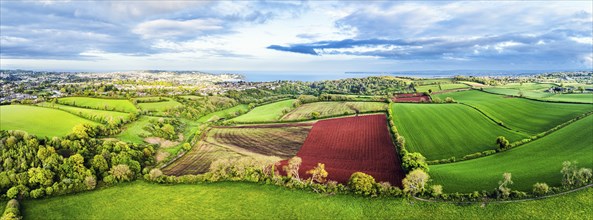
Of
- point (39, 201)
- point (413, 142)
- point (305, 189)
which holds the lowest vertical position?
point (39, 201)

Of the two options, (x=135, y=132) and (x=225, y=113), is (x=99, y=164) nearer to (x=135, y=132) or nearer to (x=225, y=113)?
(x=135, y=132)

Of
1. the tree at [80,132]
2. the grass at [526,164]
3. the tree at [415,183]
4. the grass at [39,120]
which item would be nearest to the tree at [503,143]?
the grass at [526,164]

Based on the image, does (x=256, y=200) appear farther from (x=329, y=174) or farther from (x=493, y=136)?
(x=493, y=136)

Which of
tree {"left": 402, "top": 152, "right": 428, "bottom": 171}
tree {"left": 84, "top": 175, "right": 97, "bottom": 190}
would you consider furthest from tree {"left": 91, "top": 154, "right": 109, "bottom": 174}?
tree {"left": 402, "top": 152, "right": 428, "bottom": 171}

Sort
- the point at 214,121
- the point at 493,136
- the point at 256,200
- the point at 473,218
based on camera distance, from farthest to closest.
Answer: the point at 214,121 < the point at 493,136 < the point at 256,200 < the point at 473,218

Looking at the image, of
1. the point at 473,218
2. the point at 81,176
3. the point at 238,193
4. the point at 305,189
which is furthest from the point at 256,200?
the point at 81,176

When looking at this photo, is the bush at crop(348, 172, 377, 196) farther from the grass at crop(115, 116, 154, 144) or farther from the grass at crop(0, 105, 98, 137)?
the grass at crop(0, 105, 98, 137)

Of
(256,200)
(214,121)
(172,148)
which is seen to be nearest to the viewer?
(256,200)

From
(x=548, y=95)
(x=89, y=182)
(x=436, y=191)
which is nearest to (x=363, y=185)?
(x=436, y=191)
